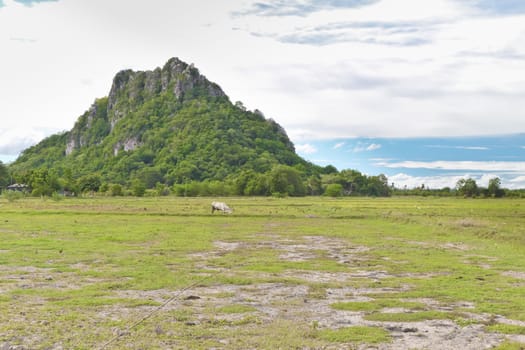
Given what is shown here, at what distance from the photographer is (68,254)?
20656 mm

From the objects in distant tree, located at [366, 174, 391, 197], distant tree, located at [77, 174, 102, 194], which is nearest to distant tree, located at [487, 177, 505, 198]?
distant tree, located at [366, 174, 391, 197]

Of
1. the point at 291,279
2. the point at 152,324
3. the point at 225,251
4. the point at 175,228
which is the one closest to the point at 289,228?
the point at 175,228

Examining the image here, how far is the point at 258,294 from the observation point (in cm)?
1352

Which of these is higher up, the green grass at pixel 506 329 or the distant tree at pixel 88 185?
the distant tree at pixel 88 185

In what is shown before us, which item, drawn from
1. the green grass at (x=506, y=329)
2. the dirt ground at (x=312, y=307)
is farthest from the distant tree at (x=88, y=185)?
the green grass at (x=506, y=329)

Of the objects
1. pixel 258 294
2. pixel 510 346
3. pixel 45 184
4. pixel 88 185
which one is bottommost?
pixel 258 294

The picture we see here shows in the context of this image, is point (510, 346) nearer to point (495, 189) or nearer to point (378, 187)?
point (495, 189)

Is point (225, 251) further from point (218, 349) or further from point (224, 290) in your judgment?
point (218, 349)

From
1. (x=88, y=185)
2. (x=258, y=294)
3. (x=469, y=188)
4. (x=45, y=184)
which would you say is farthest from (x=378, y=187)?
(x=258, y=294)

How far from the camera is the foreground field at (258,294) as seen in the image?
9.61 m

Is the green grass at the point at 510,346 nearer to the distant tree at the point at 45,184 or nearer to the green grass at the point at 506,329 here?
the green grass at the point at 506,329

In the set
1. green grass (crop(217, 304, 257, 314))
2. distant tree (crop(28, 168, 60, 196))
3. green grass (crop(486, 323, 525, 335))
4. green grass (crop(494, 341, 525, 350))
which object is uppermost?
distant tree (crop(28, 168, 60, 196))

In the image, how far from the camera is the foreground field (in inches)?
378

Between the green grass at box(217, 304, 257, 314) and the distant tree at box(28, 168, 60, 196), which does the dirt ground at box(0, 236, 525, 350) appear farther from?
the distant tree at box(28, 168, 60, 196)
